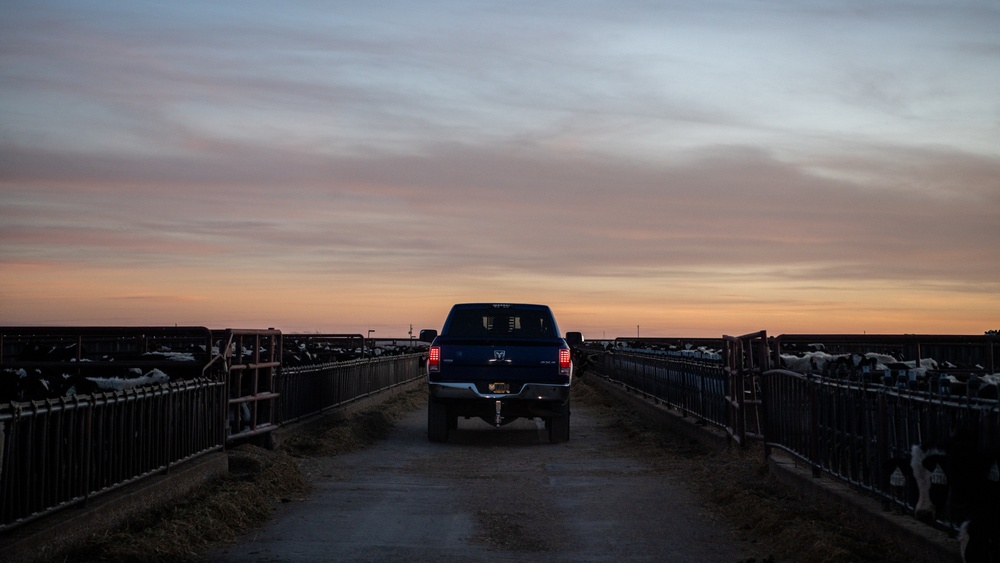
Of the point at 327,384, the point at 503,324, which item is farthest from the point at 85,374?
the point at 503,324

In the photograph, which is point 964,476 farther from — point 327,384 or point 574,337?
point 327,384

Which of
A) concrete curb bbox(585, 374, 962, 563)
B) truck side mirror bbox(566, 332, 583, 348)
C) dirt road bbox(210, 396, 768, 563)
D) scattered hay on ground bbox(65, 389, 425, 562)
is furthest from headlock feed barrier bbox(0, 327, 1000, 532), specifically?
truck side mirror bbox(566, 332, 583, 348)

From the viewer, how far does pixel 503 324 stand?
71.2 ft

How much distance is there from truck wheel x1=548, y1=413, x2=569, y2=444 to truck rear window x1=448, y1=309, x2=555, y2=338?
6.46ft

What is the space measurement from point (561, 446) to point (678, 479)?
15.7ft

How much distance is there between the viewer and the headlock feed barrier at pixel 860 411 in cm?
800

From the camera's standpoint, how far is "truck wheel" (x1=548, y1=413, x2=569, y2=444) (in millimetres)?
19797

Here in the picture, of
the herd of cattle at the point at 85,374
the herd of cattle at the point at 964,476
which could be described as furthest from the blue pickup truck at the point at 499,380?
the herd of cattle at the point at 964,476

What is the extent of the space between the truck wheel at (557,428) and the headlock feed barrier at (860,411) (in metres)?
2.50

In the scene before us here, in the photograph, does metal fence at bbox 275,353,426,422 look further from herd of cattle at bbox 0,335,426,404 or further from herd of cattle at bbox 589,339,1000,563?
herd of cattle at bbox 589,339,1000,563

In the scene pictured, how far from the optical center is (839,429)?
36.6ft

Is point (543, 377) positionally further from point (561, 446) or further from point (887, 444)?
point (887, 444)

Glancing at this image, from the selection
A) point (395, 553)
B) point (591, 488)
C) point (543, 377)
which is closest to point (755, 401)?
point (591, 488)

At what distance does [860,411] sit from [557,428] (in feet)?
32.1
